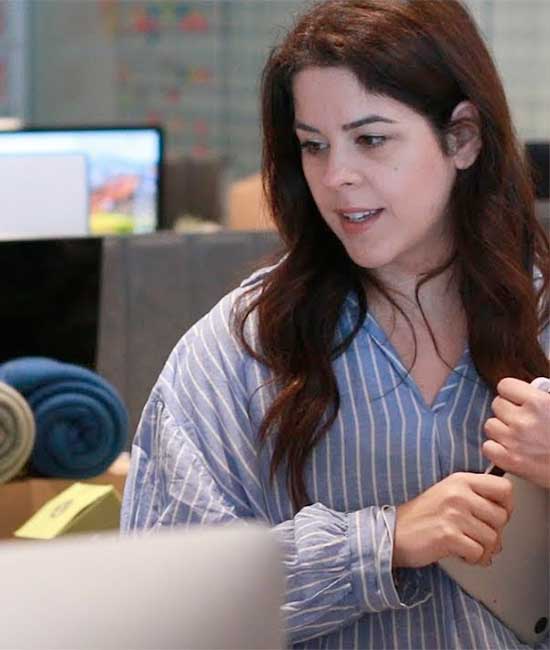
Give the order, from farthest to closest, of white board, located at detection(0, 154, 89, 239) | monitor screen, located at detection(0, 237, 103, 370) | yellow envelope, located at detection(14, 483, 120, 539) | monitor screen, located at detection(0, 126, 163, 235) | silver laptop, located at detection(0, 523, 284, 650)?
monitor screen, located at detection(0, 126, 163, 235), white board, located at detection(0, 154, 89, 239), monitor screen, located at detection(0, 237, 103, 370), yellow envelope, located at detection(14, 483, 120, 539), silver laptop, located at detection(0, 523, 284, 650)

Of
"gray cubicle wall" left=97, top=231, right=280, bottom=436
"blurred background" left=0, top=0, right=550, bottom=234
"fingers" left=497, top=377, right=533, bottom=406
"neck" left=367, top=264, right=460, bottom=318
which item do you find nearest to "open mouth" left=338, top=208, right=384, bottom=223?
"neck" left=367, top=264, right=460, bottom=318

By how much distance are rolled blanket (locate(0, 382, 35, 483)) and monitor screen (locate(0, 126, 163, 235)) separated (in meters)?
3.09

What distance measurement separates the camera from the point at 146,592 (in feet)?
2.39

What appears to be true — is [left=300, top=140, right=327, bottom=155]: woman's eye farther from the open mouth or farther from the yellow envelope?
the yellow envelope

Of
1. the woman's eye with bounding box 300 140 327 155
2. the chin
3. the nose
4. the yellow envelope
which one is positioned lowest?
the yellow envelope

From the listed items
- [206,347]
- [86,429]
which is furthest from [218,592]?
[86,429]

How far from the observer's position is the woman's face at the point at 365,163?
1.53 meters

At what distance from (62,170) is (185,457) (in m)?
2.28

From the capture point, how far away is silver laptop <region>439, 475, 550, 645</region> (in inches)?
60.4

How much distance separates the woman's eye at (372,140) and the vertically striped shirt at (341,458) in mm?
176

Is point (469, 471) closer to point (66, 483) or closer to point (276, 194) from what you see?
point (276, 194)

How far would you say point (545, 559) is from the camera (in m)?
1.59

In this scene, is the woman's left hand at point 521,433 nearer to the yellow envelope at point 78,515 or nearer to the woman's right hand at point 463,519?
the woman's right hand at point 463,519

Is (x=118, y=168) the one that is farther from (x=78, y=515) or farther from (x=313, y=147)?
(x=313, y=147)
